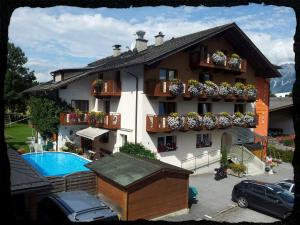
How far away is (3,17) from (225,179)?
2519 centimetres

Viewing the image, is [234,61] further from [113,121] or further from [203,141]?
[113,121]

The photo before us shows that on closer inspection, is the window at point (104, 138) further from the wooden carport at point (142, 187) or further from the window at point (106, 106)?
the wooden carport at point (142, 187)

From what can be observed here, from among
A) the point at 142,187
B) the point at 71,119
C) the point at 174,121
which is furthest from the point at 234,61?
Answer: the point at 142,187

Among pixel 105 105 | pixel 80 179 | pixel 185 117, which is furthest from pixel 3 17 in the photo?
pixel 105 105

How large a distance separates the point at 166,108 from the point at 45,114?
12.8 m

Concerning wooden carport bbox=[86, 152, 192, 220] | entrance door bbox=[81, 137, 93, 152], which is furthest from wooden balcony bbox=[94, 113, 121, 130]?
wooden carport bbox=[86, 152, 192, 220]

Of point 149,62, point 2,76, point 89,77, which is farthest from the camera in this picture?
point 89,77

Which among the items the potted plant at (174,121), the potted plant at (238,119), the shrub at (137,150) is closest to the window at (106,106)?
the shrub at (137,150)

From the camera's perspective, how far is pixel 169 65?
25.3m

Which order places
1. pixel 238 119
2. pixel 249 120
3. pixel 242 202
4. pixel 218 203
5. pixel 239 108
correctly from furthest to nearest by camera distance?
1. pixel 239 108
2. pixel 249 120
3. pixel 238 119
4. pixel 218 203
5. pixel 242 202

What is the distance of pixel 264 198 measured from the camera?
17375 mm

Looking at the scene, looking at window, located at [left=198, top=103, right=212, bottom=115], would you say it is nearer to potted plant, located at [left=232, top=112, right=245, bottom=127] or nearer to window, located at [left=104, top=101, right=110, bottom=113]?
potted plant, located at [left=232, top=112, right=245, bottom=127]

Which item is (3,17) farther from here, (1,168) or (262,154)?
(262,154)

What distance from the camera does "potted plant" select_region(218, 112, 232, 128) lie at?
1104 inches
